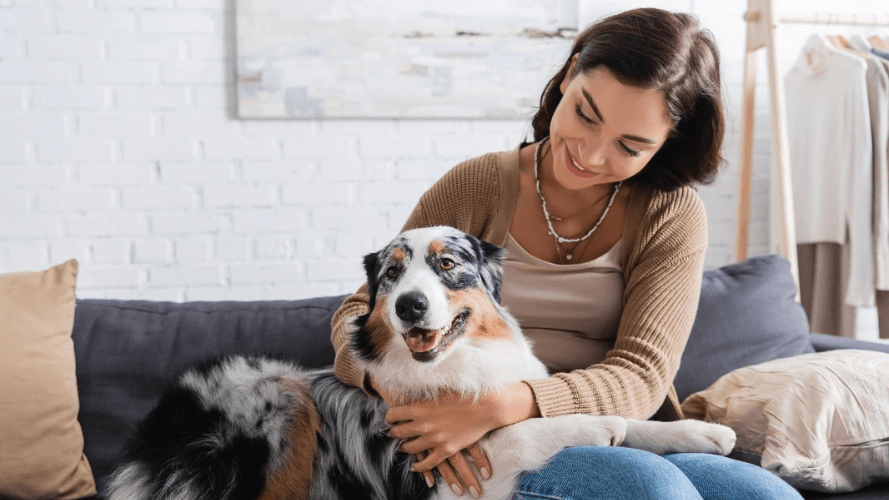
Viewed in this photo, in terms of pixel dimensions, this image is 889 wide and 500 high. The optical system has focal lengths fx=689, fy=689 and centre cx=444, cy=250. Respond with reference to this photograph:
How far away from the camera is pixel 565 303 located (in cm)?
161

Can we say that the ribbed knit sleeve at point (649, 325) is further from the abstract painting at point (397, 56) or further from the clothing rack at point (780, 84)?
the abstract painting at point (397, 56)

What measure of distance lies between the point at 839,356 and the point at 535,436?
3.30 feet

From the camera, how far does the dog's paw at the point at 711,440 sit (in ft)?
4.43

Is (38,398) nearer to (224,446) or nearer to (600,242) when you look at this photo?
(224,446)

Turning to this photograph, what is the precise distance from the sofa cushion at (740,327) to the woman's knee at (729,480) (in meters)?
0.88

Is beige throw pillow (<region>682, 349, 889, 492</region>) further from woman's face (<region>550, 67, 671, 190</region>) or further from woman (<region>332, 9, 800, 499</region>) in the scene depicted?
woman's face (<region>550, 67, 671, 190</region>)

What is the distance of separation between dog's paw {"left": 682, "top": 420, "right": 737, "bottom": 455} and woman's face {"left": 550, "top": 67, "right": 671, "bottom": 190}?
0.57 metres

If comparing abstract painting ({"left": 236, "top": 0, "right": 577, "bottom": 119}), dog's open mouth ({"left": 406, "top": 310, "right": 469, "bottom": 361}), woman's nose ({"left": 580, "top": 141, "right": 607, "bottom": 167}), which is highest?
abstract painting ({"left": 236, "top": 0, "right": 577, "bottom": 119})

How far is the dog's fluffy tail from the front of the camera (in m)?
1.36

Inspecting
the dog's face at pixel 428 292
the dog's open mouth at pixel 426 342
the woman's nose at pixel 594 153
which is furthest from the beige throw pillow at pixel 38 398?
the woman's nose at pixel 594 153

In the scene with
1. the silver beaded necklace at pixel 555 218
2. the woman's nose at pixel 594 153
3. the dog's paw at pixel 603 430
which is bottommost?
the dog's paw at pixel 603 430

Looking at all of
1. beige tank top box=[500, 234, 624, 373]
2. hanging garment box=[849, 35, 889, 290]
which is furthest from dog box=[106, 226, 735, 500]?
hanging garment box=[849, 35, 889, 290]

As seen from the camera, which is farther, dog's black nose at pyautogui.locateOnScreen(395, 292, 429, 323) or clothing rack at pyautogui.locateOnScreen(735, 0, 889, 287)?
clothing rack at pyautogui.locateOnScreen(735, 0, 889, 287)

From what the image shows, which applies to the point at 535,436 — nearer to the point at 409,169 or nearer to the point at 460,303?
the point at 460,303
